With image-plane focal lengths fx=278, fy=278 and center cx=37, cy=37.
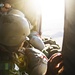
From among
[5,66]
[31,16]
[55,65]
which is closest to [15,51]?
[5,66]

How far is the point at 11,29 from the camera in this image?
170cm

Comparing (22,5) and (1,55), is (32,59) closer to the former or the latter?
(1,55)

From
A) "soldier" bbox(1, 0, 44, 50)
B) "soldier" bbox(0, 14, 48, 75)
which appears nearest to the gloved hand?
"soldier" bbox(0, 14, 48, 75)

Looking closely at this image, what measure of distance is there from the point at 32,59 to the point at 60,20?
10.9ft

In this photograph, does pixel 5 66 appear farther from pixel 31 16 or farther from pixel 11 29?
pixel 31 16

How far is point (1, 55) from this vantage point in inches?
68.6

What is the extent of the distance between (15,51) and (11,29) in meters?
0.16

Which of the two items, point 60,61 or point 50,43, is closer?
point 60,61

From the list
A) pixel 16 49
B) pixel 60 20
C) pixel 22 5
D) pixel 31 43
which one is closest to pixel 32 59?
pixel 16 49

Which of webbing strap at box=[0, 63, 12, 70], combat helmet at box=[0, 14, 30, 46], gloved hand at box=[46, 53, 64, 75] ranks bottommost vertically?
gloved hand at box=[46, 53, 64, 75]

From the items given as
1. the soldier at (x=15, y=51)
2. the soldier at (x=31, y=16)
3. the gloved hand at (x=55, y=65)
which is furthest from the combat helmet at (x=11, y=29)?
the soldier at (x=31, y=16)

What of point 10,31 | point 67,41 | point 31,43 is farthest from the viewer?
point 31,43

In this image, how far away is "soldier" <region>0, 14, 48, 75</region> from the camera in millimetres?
1702

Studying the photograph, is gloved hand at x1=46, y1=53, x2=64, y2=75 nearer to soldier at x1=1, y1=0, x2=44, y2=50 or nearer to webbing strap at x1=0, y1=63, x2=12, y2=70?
webbing strap at x1=0, y1=63, x2=12, y2=70
